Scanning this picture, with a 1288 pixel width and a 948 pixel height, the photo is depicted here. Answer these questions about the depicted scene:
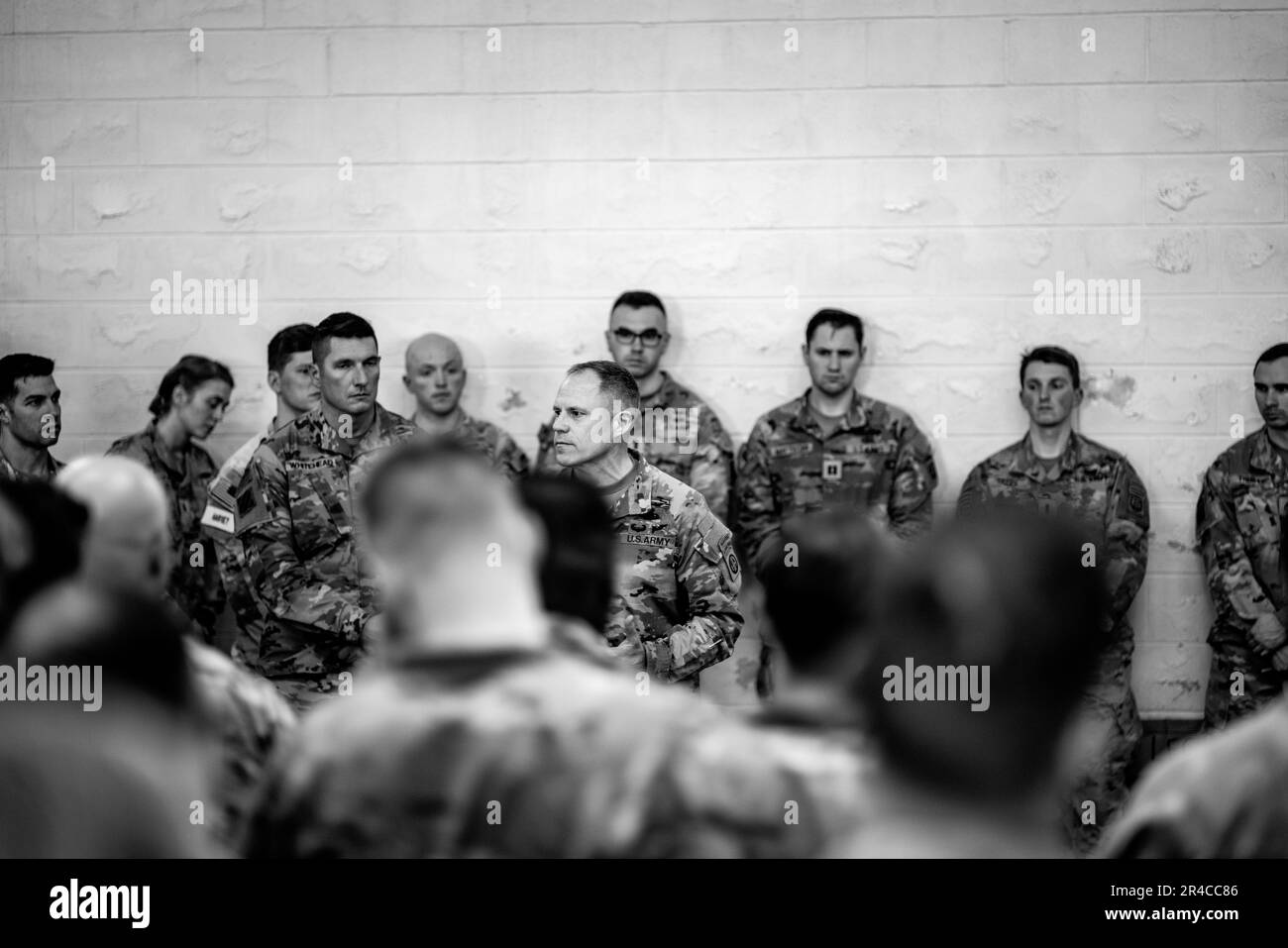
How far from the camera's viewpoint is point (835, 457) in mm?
5785

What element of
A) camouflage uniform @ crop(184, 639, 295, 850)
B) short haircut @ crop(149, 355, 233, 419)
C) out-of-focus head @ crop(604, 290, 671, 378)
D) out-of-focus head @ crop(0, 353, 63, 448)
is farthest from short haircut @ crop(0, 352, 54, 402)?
camouflage uniform @ crop(184, 639, 295, 850)

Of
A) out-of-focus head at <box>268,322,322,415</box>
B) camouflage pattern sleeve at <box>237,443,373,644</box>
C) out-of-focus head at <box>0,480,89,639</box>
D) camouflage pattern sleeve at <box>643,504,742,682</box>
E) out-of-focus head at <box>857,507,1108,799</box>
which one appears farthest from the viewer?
out-of-focus head at <box>268,322,322,415</box>

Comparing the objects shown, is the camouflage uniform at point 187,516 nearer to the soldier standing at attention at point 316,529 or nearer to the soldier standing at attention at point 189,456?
the soldier standing at attention at point 189,456

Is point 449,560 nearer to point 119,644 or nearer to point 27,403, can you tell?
point 119,644

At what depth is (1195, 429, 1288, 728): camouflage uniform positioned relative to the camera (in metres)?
5.46

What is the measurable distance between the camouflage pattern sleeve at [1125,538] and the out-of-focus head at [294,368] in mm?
2976

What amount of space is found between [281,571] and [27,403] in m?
1.60

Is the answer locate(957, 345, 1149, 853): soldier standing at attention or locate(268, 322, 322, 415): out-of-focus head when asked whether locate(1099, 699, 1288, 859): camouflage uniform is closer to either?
locate(957, 345, 1149, 853): soldier standing at attention

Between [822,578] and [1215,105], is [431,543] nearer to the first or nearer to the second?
[822,578]

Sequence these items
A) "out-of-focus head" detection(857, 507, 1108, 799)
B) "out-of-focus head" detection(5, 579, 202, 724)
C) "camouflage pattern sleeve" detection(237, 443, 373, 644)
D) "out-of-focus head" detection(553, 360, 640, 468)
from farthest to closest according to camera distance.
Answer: "camouflage pattern sleeve" detection(237, 443, 373, 644) < "out-of-focus head" detection(553, 360, 640, 468) < "out-of-focus head" detection(5, 579, 202, 724) < "out-of-focus head" detection(857, 507, 1108, 799)

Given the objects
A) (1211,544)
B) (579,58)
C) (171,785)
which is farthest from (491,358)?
(171,785)

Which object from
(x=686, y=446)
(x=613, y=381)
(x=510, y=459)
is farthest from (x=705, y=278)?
(x=613, y=381)

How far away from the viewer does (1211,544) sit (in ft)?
18.5
